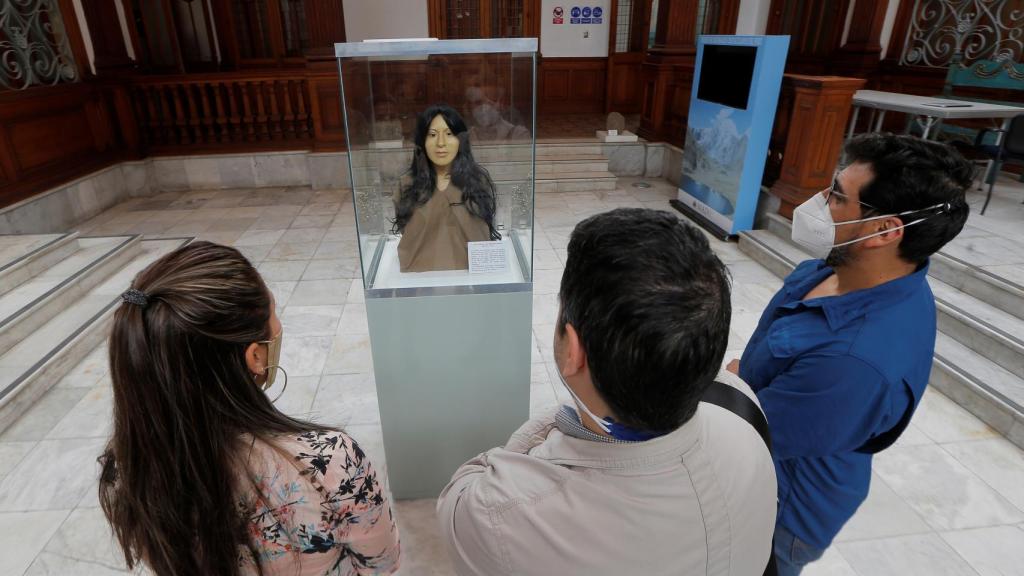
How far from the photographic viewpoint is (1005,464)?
7.99 feet

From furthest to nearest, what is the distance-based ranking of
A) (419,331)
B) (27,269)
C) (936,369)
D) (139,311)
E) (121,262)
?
(121,262) < (27,269) < (936,369) < (419,331) < (139,311)

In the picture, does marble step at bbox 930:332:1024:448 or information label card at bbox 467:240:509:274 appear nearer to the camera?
information label card at bbox 467:240:509:274

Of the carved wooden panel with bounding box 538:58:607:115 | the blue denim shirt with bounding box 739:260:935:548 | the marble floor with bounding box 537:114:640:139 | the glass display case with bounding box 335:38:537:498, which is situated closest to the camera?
the blue denim shirt with bounding box 739:260:935:548

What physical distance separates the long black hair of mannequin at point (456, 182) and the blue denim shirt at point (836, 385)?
4.00 ft

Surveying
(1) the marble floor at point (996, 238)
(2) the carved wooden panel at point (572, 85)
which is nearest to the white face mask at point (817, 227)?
(1) the marble floor at point (996, 238)

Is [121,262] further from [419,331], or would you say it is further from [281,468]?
[281,468]

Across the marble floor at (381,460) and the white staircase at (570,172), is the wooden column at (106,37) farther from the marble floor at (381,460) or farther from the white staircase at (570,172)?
the white staircase at (570,172)

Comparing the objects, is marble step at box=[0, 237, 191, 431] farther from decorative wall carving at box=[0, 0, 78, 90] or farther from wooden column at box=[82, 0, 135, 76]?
wooden column at box=[82, 0, 135, 76]

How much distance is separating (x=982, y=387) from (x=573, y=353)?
3069 mm

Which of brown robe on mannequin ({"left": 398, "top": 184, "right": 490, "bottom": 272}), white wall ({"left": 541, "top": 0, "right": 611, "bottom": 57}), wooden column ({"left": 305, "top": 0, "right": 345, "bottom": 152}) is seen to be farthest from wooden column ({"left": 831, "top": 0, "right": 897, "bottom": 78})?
brown robe on mannequin ({"left": 398, "top": 184, "right": 490, "bottom": 272})

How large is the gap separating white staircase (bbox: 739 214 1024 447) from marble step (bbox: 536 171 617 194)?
12.4ft

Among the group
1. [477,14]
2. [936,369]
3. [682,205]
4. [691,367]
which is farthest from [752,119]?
[477,14]

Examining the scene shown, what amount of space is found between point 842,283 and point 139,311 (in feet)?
4.96

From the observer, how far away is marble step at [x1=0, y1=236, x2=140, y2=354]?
129 inches
